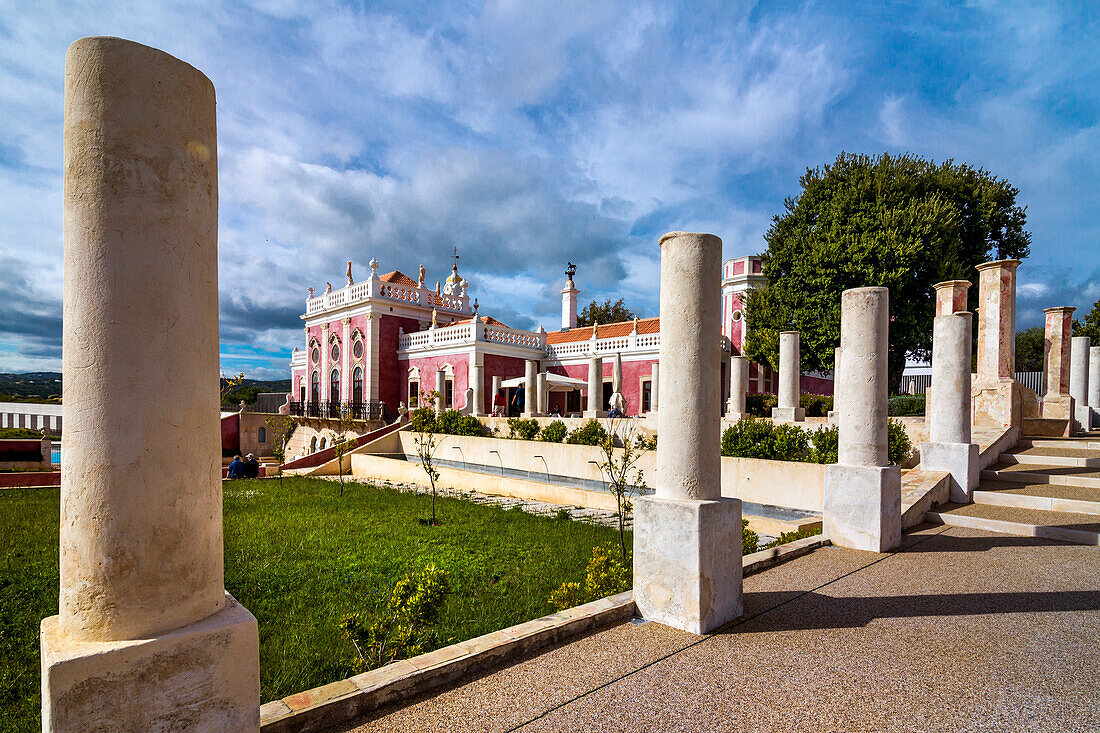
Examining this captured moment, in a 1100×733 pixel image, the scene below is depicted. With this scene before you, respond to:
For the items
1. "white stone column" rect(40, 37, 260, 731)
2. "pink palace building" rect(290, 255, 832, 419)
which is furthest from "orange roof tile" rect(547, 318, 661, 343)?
"white stone column" rect(40, 37, 260, 731)

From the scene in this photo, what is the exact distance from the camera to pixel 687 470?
150 inches

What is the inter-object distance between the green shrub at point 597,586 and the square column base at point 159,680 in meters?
2.78

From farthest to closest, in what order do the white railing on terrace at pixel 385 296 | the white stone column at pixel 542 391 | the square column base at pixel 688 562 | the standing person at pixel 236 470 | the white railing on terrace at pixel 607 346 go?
the white railing on terrace at pixel 385 296, the white railing on terrace at pixel 607 346, the white stone column at pixel 542 391, the standing person at pixel 236 470, the square column base at pixel 688 562

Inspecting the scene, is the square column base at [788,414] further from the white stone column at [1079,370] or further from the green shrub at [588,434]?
the white stone column at [1079,370]

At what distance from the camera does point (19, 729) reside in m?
2.87

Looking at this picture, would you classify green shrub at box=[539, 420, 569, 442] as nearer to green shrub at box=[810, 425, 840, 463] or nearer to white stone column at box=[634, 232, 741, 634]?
green shrub at box=[810, 425, 840, 463]

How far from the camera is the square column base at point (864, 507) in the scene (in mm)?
5672

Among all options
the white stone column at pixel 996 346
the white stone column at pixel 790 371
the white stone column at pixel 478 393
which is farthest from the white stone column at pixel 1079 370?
the white stone column at pixel 478 393

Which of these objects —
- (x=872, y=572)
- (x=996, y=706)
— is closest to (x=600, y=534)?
(x=872, y=572)

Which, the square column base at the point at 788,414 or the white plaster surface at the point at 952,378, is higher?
the white plaster surface at the point at 952,378

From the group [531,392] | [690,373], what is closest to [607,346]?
[531,392]

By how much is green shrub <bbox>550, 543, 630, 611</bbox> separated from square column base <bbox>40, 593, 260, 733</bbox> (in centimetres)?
278

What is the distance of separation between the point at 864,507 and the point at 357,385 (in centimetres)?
2711

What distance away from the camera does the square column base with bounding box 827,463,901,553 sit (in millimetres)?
5672
